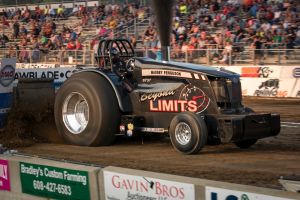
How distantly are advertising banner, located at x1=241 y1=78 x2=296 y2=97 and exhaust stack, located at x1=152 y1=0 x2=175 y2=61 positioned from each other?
215 inches

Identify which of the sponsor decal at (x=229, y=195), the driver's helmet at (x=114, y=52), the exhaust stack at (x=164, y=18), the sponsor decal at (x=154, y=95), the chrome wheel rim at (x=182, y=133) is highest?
the exhaust stack at (x=164, y=18)

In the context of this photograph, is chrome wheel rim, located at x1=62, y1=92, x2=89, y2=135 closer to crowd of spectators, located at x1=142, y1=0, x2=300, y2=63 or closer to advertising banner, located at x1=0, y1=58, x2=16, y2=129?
advertising banner, located at x1=0, y1=58, x2=16, y2=129

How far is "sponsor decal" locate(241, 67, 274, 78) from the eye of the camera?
16859 millimetres

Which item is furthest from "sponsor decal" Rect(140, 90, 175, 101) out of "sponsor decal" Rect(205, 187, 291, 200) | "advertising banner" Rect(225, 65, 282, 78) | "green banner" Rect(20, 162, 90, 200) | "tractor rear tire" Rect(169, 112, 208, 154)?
"advertising banner" Rect(225, 65, 282, 78)

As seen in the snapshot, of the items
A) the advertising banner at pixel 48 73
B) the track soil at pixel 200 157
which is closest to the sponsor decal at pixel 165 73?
the track soil at pixel 200 157

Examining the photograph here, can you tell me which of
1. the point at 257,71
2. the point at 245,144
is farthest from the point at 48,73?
the point at 257,71

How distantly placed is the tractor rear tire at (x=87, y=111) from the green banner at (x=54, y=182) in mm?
3181

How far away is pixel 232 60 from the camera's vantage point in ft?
59.5

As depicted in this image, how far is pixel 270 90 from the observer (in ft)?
55.1

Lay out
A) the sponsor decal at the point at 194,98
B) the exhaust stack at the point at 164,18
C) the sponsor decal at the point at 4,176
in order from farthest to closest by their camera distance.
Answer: the exhaust stack at the point at 164,18
the sponsor decal at the point at 194,98
the sponsor decal at the point at 4,176

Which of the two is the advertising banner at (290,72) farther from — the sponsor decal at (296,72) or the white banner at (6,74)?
the white banner at (6,74)

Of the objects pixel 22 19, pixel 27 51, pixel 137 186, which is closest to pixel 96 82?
pixel 137 186

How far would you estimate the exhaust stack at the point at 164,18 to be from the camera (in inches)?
438

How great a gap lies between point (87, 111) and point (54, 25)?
22.6 m
